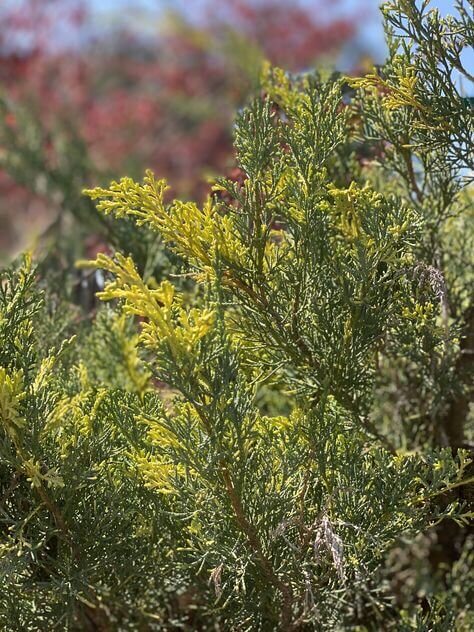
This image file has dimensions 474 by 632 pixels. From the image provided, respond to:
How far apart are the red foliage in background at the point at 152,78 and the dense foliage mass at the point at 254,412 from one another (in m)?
6.66

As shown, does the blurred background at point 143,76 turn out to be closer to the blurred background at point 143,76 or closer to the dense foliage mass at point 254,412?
the blurred background at point 143,76

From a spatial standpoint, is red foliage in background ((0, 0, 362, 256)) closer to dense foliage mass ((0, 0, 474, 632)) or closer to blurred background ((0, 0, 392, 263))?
blurred background ((0, 0, 392, 263))

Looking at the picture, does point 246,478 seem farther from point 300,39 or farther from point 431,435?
point 300,39

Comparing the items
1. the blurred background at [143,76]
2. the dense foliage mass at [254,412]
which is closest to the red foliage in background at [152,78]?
the blurred background at [143,76]

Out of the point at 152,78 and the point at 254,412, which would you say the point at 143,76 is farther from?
the point at 254,412

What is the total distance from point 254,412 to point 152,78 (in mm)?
8983

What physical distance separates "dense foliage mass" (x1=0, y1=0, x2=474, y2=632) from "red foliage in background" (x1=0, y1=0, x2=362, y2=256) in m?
6.66

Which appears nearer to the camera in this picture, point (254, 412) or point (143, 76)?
point (254, 412)

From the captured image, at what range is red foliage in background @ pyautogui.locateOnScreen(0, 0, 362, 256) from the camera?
8.12m

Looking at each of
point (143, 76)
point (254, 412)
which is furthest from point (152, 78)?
point (254, 412)

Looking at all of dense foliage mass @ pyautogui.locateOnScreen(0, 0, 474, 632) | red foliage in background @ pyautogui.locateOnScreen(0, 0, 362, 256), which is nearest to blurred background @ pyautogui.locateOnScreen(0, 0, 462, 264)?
red foliage in background @ pyautogui.locateOnScreen(0, 0, 362, 256)

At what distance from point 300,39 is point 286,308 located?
26.1 feet

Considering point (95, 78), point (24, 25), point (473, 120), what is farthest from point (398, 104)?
point (95, 78)

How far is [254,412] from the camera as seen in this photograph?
1092mm
